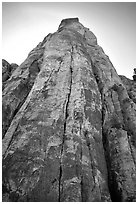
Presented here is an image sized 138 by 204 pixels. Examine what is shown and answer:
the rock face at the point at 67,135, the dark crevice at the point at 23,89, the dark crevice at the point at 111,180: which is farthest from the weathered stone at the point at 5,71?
the dark crevice at the point at 111,180

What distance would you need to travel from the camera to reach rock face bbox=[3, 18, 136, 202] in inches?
570

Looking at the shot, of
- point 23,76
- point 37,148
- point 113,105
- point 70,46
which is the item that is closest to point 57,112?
point 37,148

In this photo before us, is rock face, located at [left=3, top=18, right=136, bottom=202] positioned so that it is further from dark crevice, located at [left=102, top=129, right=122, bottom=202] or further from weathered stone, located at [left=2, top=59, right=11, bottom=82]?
weathered stone, located at [left=2, top=59, right=11, bottom=82]

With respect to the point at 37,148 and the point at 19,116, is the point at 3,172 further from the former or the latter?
the point at 19,116

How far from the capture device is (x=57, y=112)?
19109 millimetres

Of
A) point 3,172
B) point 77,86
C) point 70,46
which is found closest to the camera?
point 3,172

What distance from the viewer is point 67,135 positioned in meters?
17.5

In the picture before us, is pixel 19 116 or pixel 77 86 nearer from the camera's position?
pixel 19 116

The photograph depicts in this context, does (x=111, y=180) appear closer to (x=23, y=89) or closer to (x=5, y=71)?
(x=23, y=89)

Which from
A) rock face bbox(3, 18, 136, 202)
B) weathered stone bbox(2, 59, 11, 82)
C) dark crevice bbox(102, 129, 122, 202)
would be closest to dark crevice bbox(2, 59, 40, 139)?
rock face bbox(3, 18, 136, 202)

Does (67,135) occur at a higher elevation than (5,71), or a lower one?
lower

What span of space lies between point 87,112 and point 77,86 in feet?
12.3

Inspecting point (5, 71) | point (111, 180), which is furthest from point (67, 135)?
point (5, 71)

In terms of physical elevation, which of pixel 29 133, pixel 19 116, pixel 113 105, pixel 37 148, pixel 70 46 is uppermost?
pixel 70 46
